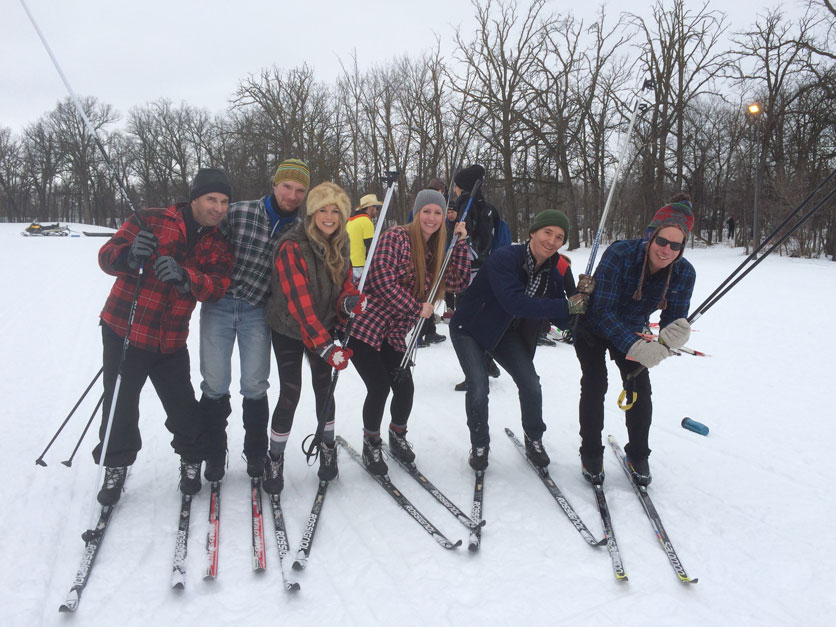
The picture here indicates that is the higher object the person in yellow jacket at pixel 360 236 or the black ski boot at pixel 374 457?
the person in yellow jacket at pixel 360 236

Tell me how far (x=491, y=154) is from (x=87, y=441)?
22.3m

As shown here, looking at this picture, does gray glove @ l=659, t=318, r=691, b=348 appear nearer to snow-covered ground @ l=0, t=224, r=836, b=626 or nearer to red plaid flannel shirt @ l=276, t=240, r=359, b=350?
snow-covered ground @ l=0, t=224, r=836, b=626

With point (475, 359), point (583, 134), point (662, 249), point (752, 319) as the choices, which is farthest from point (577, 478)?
point (583, 134)

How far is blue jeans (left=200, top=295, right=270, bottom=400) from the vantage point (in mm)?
3123

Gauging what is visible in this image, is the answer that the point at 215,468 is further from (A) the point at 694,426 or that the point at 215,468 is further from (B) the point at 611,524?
(A) the point at 694,426

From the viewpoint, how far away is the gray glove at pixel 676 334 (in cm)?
300

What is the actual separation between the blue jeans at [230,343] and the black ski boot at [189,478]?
48cm

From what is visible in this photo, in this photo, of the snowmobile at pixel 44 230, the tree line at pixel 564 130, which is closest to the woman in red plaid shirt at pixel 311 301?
the tree line at pixel 564 130

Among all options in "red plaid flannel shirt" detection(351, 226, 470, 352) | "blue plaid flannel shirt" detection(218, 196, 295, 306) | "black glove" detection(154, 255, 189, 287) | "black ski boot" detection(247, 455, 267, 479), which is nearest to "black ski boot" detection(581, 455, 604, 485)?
"red plaid flannel shirt" detection(351, 226, 470, 352)

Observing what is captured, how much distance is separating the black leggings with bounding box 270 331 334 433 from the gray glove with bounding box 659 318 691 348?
6.90 feet

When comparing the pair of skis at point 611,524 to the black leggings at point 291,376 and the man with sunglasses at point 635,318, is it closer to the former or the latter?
the man with sunglasses at point 635,318

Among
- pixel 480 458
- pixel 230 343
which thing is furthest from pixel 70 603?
pixel 480 458

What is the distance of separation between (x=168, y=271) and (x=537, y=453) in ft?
Result: 8.81

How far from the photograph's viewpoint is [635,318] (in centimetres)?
332
